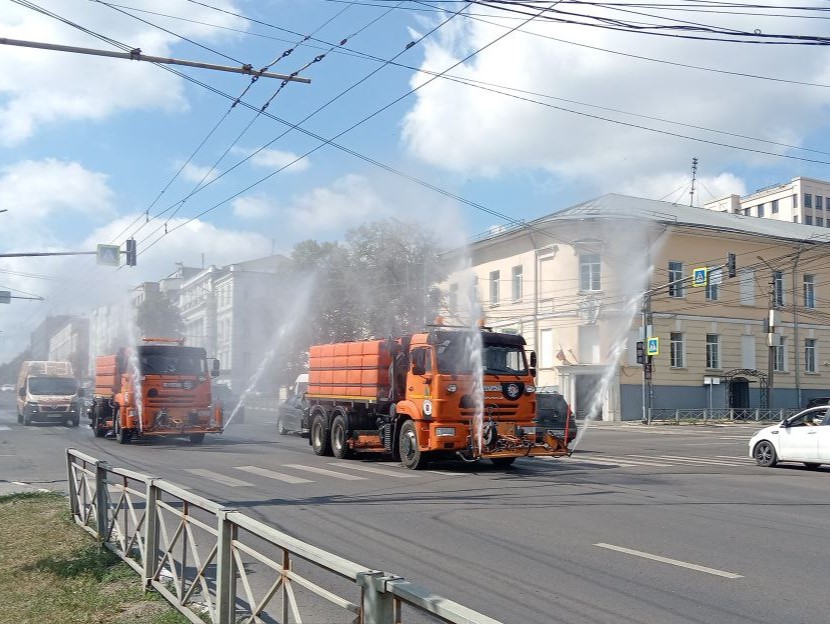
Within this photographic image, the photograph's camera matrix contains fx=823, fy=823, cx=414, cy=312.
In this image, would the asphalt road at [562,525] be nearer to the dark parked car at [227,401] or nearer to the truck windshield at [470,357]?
the truck windshield at [470,357]

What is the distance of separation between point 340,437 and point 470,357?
4620mm

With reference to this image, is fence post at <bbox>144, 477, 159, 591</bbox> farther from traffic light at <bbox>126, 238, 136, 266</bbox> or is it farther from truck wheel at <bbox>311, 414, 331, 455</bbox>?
traffic light at <bbox>126, 238, 136, 266</bbox>

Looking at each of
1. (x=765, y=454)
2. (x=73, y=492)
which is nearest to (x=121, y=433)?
(x=73, y=492)

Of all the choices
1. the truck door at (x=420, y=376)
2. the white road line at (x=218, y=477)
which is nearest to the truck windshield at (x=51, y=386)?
the white road line at (x=218, y=477)

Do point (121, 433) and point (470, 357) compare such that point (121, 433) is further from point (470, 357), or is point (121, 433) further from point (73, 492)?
point (73, 492)

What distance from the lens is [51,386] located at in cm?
3659

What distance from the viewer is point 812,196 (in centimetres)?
10788

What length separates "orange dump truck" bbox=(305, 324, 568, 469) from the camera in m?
15.8

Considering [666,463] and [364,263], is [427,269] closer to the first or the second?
[364,263]

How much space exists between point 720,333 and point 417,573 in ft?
145

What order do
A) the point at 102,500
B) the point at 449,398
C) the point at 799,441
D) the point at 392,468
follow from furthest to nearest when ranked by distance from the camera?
the point at 799,441 → the point at 392,468 → the point at 449,398 → the point at 102,500

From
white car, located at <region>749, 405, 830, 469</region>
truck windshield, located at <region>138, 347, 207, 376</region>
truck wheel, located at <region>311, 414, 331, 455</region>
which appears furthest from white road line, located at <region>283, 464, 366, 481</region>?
white car, located at <region>749, 405, 830, 469</region>

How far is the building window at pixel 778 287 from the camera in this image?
5003cm

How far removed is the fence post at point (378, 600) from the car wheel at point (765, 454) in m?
17.4
